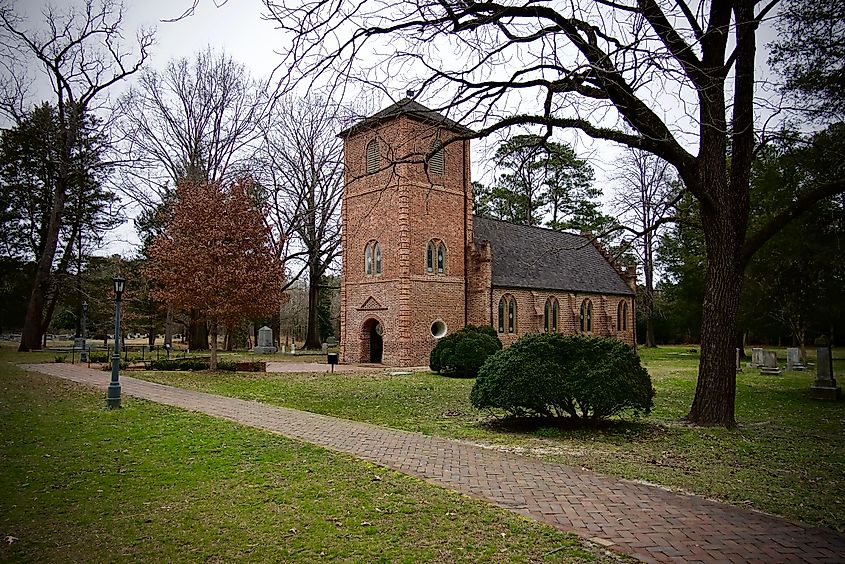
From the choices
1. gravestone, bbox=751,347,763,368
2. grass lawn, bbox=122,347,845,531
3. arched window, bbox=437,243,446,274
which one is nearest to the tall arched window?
arched window, bbox=437,243,446,274

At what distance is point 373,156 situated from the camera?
1133 inches

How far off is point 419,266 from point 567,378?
17.6m

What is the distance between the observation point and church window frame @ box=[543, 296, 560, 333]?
110 ft

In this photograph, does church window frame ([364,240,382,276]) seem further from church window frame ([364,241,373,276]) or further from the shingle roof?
the shingle roof

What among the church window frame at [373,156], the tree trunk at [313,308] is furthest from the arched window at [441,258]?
the tree trunk at [313,308]

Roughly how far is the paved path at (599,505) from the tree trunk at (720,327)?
4.83 m

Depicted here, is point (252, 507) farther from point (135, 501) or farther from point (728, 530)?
point (728, 530)

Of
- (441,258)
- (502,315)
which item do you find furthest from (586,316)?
(441,258)

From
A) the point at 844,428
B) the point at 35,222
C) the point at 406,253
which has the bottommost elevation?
the point at 844,428

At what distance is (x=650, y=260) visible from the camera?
160 feet

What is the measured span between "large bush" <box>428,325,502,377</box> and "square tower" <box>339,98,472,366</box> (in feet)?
11.2

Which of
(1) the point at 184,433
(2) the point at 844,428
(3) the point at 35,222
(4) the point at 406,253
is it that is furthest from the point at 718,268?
(3) the point at 35,222

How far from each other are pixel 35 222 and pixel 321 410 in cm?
3159

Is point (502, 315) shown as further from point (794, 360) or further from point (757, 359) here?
point (794, 360)
